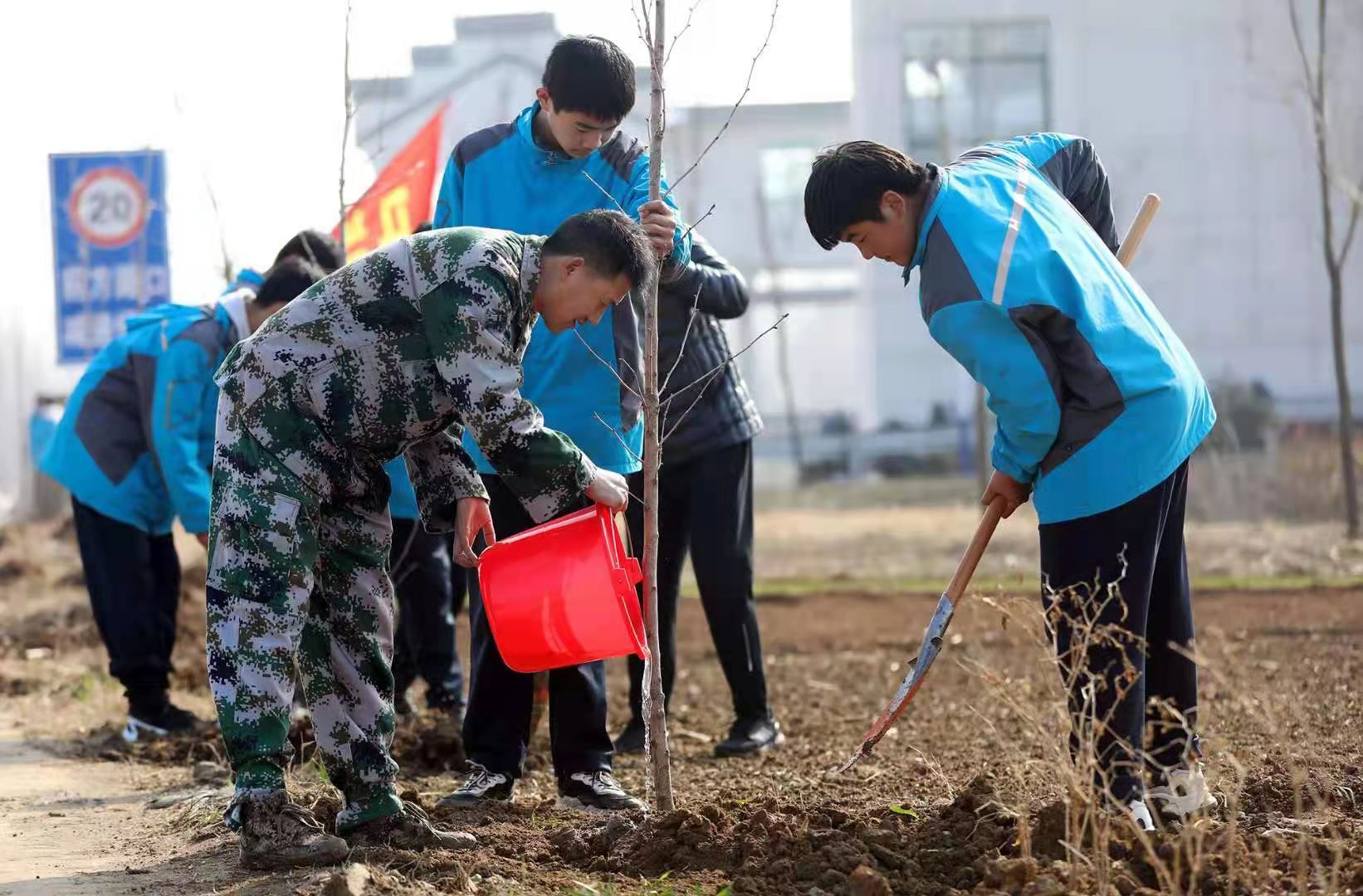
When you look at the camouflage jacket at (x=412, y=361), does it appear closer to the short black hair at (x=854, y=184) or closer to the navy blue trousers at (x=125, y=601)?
the short black hair at (x=854, y=184)

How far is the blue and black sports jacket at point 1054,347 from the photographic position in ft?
10.7

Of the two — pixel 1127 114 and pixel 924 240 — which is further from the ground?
pixel 1127 114

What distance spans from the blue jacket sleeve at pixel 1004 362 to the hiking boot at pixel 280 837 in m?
1.78

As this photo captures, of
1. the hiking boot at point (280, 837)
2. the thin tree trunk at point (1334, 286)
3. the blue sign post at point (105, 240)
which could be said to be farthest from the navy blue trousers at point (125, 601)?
the thin tree trunk at point (1334, 286)

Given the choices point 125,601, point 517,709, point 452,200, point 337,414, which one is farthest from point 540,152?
point 125,601

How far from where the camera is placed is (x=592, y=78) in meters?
3.98

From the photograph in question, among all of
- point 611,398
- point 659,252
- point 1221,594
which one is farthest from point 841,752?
point 1221,594

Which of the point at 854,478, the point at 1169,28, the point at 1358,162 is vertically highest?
the point at 1169,28

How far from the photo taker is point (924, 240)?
340 centimetres

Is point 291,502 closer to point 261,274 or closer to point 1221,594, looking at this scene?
point 261,274

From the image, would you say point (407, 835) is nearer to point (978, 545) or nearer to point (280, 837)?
point (280, 837)

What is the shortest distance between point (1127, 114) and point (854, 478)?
263 inches

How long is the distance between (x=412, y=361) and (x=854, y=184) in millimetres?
1066

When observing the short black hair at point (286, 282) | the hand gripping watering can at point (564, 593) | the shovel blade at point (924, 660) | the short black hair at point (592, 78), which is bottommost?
the shovel blade at point (924, 660)
